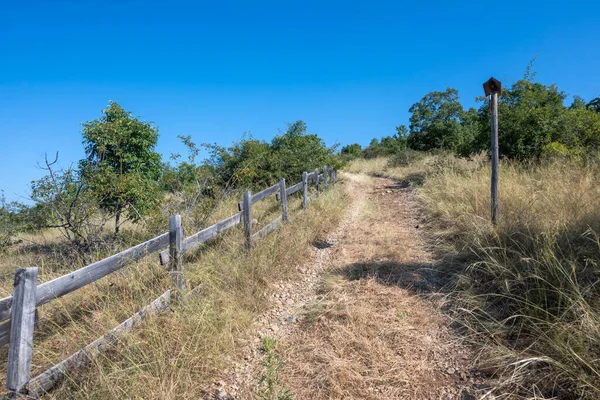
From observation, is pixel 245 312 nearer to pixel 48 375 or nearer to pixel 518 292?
pixel 48 375

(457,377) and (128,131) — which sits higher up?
(128,131)

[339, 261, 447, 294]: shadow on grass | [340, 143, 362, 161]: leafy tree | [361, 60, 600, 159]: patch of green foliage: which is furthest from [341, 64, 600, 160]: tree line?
[340, 143, 362, 161]: leafy tree

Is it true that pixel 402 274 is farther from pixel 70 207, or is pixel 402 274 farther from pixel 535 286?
pixel 70 207

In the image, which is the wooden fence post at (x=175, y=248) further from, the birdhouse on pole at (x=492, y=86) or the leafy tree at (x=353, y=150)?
the leafy tree at (x=353, y=150)

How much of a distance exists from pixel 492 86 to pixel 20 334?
22.1 feet

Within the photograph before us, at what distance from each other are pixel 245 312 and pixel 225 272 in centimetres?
90

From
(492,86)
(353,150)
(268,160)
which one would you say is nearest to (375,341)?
(492,86)

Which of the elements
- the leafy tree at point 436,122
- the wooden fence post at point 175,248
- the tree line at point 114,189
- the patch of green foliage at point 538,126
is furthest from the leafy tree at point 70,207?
the leafy tree at point 436,122

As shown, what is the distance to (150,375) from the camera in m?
2.52

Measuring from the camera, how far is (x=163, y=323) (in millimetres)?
3227

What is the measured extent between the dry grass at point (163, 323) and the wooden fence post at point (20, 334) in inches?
11.8

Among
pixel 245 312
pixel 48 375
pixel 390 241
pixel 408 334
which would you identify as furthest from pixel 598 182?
pixel 48 375

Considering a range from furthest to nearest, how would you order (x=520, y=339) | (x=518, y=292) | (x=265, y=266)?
(x=265, y=266)
(x=518, y=292)
(x=520, y=339)

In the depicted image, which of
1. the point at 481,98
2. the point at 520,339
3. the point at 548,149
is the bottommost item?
the point at 520,339
